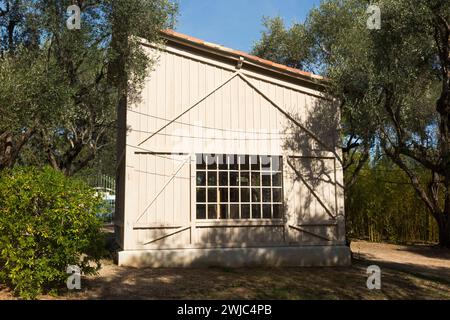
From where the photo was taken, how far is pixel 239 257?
10727 mm

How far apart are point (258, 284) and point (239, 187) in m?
3.03

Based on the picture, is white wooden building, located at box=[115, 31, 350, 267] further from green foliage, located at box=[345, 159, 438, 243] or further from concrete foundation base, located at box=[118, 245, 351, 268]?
green foliage, located at box=[345, 159, 438, 243]

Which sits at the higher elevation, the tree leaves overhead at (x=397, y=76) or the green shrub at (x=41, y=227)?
the tree leaves overhead at (x=397, y=76)

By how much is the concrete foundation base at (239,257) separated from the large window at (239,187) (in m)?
0.94

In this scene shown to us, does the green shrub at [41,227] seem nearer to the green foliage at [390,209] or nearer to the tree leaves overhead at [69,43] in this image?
the tree leaves overhead at [69,43]

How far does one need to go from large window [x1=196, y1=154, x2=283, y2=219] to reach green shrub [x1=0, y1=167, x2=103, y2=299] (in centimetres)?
371

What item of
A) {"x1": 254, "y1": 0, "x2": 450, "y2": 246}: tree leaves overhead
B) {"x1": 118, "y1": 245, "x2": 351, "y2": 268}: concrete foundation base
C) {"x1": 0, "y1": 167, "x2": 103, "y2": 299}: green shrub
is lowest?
{"x1": 118, "y1": 245, "x2": 351, "y2": 268}: concrete foundation base

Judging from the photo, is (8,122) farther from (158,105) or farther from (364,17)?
(364,17)

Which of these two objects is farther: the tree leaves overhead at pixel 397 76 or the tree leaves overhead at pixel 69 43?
the tree leaves overhead at pixel 397 76

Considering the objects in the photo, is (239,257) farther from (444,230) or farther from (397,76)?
(444,230)

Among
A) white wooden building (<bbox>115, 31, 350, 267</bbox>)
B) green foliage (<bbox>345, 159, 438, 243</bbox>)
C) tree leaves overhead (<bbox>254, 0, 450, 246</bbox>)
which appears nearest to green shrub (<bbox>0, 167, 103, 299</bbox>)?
white wooden building (<bbox>115, 31, 350, 267</bbox>)

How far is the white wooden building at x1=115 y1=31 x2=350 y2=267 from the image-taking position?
10.5 metres

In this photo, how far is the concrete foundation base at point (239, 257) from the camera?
33.5 feet


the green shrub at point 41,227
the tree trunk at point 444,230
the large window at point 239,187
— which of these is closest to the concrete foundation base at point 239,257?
the large window at point 239,187
